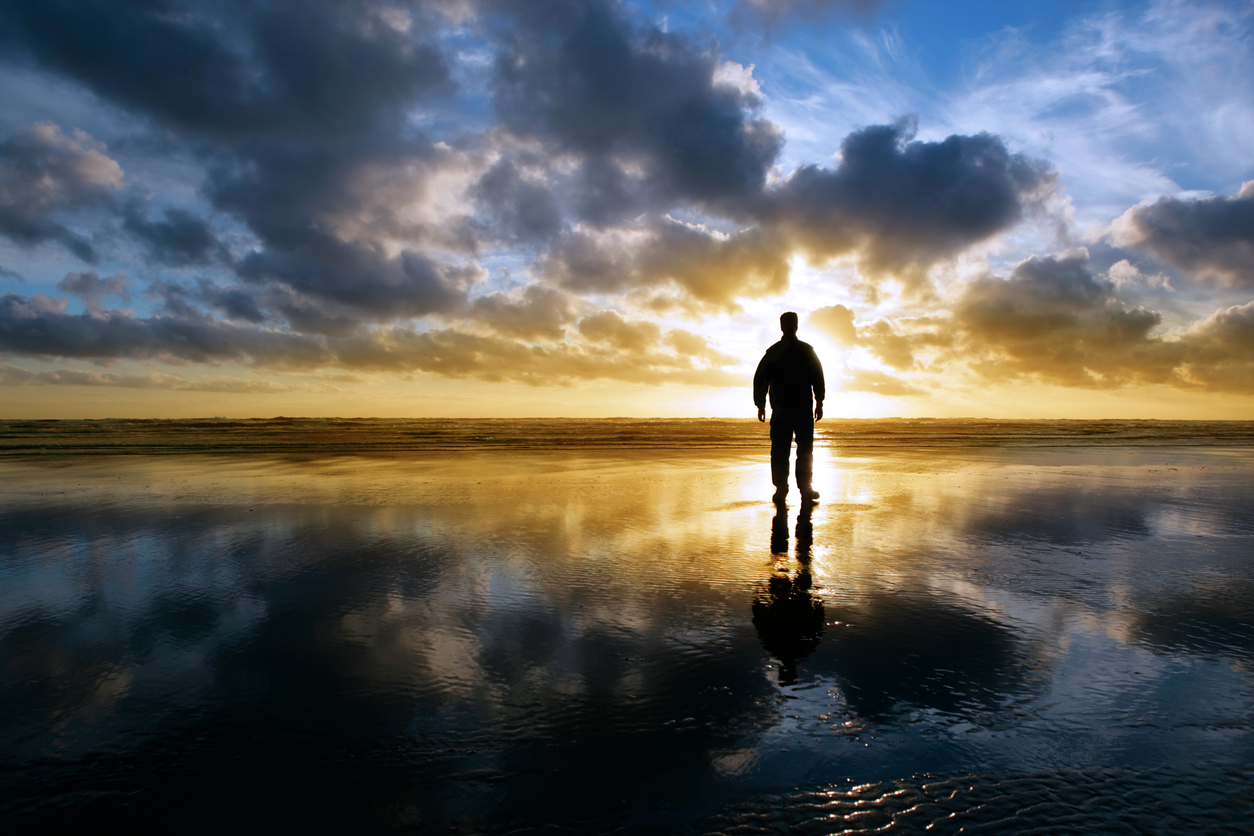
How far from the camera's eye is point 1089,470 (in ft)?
37.1

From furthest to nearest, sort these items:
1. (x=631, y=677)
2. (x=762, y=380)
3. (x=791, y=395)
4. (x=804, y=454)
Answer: (x=762, y=380) → (x=791, y=395) → (x=804, y=454) → (x=631, y=677)

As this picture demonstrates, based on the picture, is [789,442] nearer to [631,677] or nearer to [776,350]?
[776,350]

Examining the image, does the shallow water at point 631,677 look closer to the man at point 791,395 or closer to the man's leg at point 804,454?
the man's leg at point 804,454

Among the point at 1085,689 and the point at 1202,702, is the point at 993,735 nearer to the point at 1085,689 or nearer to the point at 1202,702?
the point at 1085,689

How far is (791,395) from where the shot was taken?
7668 mm

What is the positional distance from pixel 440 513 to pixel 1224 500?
9330 mm

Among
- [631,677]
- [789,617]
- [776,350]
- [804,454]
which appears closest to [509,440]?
[776,350]

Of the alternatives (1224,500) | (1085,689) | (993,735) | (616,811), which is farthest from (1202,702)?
(1224,500)

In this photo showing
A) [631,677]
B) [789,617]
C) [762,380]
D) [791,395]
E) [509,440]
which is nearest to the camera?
[631,677]

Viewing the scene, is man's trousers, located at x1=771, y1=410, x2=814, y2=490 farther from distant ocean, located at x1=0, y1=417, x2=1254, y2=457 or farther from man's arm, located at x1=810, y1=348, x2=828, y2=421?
distant ocean, located at x1=0, y1=417, x2=1254, y2=457

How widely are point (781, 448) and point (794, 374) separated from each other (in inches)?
37.2

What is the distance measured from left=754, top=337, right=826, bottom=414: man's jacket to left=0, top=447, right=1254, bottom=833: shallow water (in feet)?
7.12

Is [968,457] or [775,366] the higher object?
[775,366]

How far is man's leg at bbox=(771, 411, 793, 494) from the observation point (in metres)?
7.58
